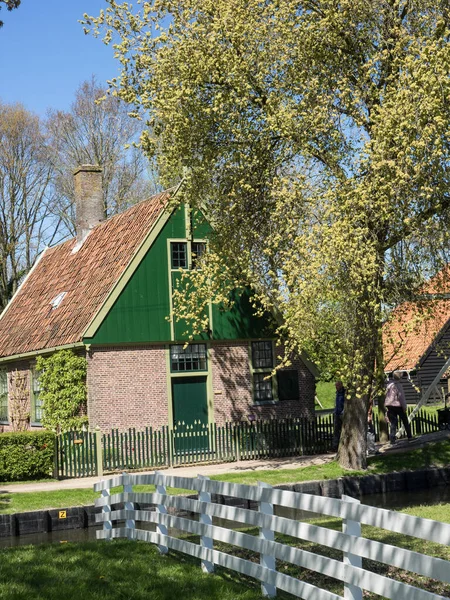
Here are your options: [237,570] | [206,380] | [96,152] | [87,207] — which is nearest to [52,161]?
[96,152]

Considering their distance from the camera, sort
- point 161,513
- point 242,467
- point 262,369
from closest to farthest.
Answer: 1. point 161,513
2. point 242,467
3. point 262,369

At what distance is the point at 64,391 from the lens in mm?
26219

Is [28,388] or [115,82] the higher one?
[115,82]

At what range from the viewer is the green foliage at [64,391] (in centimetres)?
2605

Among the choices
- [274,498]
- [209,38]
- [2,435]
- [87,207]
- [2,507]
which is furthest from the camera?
[87,207]

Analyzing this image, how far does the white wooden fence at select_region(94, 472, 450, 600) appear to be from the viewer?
6.54m

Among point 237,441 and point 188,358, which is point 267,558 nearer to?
point 237,441

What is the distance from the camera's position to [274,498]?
909 centimetres

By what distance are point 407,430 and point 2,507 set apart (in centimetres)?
1293

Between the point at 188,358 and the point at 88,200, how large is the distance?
846 centimetres

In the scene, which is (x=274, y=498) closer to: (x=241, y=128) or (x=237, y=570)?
(x=237, y=570)

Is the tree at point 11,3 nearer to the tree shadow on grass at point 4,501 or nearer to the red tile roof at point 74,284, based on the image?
the tree shadow on grass at point 4,501

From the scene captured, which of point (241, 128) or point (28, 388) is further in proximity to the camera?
point (28, 388)

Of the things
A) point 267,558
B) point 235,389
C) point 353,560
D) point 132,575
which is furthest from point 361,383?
point 353,560
